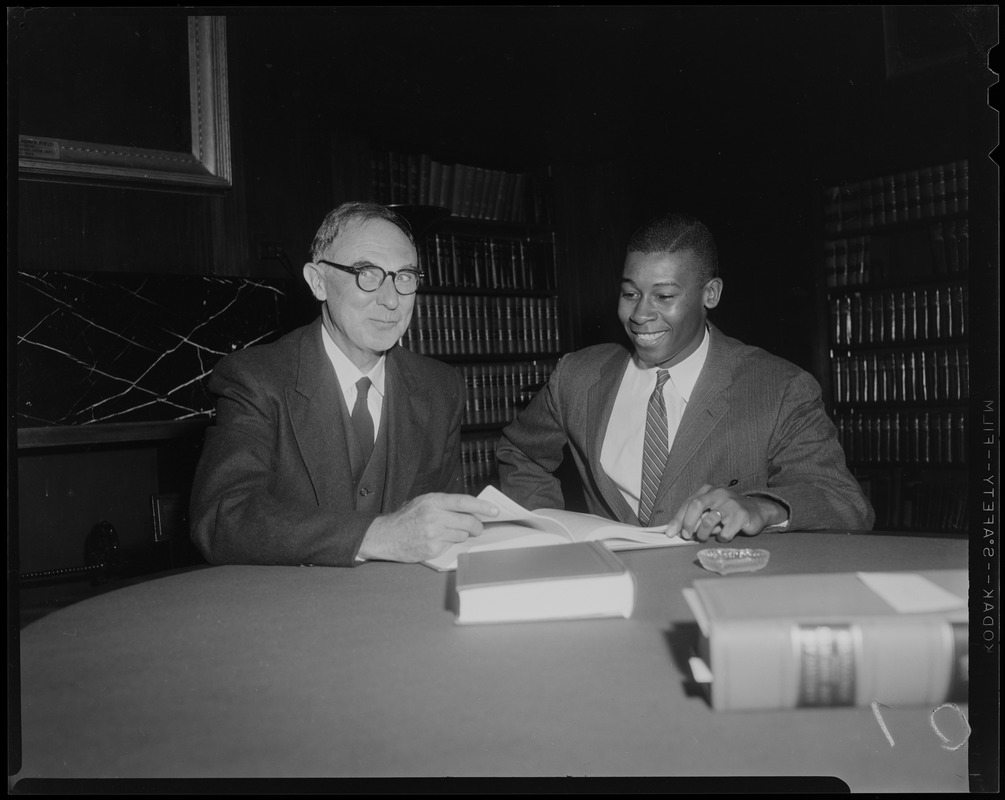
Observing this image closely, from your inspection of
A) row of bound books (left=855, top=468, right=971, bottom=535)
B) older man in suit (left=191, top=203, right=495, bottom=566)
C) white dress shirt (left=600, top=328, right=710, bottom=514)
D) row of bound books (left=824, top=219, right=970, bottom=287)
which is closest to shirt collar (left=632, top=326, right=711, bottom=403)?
white dress shirt (left=600, top=328, right=710, bottom=514)

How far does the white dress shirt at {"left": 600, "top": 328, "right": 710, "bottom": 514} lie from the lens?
6.59ft

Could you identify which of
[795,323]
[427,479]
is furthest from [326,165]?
[795,323]

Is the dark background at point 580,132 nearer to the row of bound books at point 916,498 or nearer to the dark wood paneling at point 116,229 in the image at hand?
the dark wood paneling at point 116,229

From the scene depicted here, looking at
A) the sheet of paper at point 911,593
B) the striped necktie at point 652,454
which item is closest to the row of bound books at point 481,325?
the striped necktie at point 652,454

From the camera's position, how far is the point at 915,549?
1285 mm

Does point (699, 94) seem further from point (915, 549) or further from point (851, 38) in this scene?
point (915, 549)

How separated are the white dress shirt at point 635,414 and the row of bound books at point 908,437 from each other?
1.71 meters

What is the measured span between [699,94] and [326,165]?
1.70m

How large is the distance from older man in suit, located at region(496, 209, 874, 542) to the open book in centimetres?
40

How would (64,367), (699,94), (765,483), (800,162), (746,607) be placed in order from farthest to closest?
(800,162), (699,94), (64,367), (765,483), (746,607)

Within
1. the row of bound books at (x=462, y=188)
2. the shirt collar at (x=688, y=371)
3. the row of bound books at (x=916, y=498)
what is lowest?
the row of bound books at (x=916, y=498)

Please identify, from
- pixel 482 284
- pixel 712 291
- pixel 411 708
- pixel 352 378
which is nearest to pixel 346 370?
pixel 352 378

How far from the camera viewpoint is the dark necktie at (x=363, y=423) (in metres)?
1.90

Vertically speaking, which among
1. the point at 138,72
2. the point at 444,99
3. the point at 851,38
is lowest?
the point at 851,38
